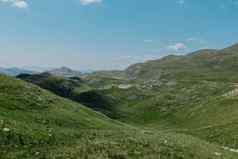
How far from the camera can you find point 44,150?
19.9m

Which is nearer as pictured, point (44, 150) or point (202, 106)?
point (44, 150)

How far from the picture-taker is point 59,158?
18141mm

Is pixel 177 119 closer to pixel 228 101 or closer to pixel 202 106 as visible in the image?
pixel 202 106

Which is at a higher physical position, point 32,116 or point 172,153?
point 32,116

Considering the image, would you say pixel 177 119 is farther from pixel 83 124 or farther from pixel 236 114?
pixel 83 124

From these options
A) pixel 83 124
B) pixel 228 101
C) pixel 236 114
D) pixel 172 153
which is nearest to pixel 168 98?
pixel 228 101

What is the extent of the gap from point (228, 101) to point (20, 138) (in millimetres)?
75409

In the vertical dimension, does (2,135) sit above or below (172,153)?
above

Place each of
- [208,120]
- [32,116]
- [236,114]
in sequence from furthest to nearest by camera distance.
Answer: [208,120] < [236,114] < [32,116]

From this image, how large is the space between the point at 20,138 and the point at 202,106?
80746 mm

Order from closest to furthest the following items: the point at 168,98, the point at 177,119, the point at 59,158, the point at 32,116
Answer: the point at 59,158 < the point at 32,116 < the point at 177,119 < the point at 168,98

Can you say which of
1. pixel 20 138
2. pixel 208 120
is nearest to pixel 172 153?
pixel 20 138

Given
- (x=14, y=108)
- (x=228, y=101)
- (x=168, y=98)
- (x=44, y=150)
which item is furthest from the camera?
(x=168, y=98)

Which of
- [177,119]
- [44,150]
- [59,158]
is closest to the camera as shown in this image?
[59,158]
